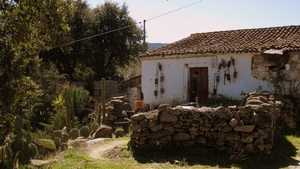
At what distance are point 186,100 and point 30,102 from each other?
24.3ft

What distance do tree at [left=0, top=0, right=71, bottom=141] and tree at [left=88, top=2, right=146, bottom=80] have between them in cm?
1720

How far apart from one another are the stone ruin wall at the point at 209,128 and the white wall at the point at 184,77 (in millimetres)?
6215

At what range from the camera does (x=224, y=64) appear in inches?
570

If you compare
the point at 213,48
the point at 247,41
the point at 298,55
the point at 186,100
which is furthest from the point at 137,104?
the point at 298,55

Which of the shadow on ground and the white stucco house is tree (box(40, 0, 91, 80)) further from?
the shadow on ground

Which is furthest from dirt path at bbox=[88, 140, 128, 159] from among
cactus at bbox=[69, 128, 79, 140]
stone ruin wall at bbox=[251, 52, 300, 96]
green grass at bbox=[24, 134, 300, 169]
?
stone ruin wall at bbox=[251, 52, 300, 96]

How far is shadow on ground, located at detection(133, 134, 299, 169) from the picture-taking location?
22.7ft

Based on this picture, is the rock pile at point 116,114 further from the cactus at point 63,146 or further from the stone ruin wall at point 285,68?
the stone ruin wall at point 285,68

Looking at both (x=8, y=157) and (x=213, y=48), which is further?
(x=213, y=48)

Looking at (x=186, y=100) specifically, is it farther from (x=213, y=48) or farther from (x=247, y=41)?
(x=247, y=41)

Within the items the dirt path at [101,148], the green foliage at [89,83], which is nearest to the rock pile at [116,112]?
the dirt path at [101,148]

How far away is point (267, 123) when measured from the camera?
7488mm

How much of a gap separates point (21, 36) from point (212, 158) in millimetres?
4473

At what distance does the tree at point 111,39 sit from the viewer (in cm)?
2536
